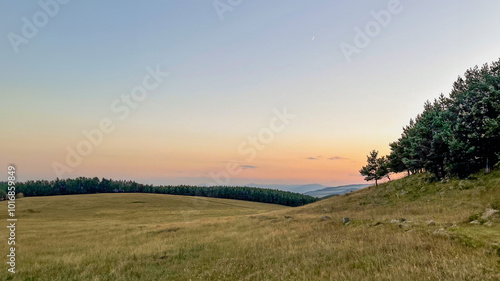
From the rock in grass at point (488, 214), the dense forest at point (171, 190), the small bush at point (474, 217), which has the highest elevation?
the rock in grass at point (488, 214)

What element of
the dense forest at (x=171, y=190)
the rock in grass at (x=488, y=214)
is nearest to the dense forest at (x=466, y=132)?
the rock in grass at (x=488, y=214)

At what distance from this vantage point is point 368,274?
818 centimetres

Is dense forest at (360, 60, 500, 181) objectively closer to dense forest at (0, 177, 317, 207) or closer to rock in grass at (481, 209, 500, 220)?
rock in grass at (481, 209, 500, 220)

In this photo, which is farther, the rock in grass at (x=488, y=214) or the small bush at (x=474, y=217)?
the small bush at (x=474, y=217)

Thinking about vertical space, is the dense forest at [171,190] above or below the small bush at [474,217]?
below

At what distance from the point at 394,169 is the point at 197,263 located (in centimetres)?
6544

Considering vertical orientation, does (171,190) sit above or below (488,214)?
below

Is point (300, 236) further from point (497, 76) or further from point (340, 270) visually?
point (497, 76)

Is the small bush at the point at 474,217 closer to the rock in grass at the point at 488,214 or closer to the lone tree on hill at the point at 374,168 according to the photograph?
the rock in grass at the point at 488,214

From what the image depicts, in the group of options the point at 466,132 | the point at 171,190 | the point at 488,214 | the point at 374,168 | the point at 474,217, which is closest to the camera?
the point at 488,214

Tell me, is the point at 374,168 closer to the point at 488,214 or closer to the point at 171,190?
the point at 488,214

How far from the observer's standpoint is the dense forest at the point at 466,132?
35.4m

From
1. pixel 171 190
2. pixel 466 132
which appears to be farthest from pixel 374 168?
pixel 171 190

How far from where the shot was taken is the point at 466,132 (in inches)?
1507
